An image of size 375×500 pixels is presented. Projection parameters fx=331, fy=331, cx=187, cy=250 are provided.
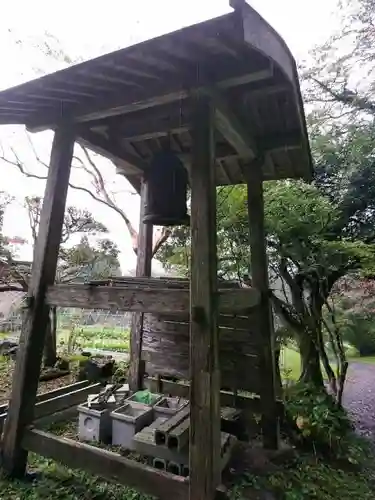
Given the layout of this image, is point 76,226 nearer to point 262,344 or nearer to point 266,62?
point 262,344

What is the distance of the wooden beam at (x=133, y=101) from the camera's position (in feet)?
6.93

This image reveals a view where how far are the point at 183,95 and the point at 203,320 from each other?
1.50 m

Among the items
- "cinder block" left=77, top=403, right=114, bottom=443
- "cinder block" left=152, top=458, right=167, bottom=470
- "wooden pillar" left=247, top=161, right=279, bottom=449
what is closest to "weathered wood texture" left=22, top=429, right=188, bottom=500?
"cinder block" left=152, top=458, right=167, bottom=470

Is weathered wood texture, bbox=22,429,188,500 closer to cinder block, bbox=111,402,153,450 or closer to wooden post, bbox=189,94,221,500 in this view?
wooden post, bbox=189,94,221,500

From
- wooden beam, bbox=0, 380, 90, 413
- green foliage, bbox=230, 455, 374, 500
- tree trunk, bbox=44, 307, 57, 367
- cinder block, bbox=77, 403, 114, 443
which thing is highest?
tree trunk, bbox=44, 307, 57, 367

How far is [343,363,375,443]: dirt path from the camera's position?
498 cm

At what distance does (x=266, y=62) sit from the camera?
1996 millimetres

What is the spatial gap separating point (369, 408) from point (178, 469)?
465 centimetres

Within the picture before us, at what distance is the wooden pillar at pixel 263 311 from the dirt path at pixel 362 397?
2.20 metres

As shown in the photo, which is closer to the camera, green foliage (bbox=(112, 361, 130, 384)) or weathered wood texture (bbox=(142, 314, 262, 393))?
weathered wood texture (bbox=(142, 314, 262, 393))

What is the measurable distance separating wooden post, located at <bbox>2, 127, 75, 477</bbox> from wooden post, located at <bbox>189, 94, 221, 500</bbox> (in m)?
1.22

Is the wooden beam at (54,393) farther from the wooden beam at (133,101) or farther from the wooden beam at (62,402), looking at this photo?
the wooden beam at (133,101)

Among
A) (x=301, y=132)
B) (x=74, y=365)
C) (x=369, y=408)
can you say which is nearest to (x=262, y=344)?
(x=301, y=132)

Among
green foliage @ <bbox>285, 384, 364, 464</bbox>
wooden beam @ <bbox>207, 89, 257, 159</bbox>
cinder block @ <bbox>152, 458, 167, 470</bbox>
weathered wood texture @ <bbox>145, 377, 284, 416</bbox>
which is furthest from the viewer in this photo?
green foliage @ <bbox>285, 384, 364, 464</bbox>
